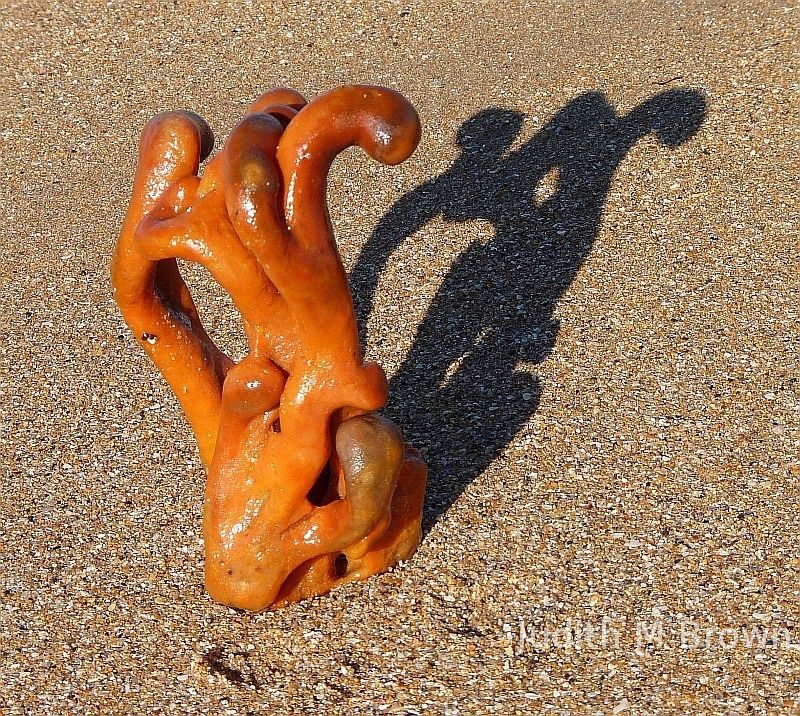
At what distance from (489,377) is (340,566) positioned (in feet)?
4.26

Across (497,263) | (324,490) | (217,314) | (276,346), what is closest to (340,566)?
(324,490)

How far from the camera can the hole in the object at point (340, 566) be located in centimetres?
368

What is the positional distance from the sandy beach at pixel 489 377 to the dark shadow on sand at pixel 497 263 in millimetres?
18

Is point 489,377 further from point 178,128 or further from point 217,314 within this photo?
point 178,128

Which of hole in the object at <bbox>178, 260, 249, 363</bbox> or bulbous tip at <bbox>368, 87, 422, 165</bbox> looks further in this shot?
hole in the object at <bbox>178, 260, 249, 363</bbox>

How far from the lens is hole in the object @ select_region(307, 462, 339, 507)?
3544 mm

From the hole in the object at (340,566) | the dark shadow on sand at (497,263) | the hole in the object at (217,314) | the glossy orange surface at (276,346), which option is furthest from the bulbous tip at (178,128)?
the hole in the object at (217,314)

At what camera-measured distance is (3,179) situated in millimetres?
6902

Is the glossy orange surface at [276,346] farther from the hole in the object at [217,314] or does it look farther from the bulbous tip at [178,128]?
the hole in the object at [217,314]

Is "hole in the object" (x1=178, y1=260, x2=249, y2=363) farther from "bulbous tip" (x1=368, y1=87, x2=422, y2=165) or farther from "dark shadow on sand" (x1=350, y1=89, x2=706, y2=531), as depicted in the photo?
"bulbous tip" (x1=368, y1=87, x2=422, y2=165)

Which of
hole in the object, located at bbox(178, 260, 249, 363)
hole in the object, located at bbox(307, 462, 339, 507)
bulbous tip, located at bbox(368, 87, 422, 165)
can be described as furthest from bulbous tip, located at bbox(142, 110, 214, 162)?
hole in the object, located at bbox(178, 260, 249, 363)

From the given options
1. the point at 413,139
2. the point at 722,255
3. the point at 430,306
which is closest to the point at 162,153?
the point at 413,139

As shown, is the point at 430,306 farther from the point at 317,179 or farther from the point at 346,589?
the point at 317,179

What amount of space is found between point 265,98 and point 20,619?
1910 millimetres
